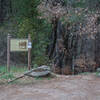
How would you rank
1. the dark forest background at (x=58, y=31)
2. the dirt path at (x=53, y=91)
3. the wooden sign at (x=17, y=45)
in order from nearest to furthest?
the dirt path at (x=53, y=91) < the wooden sign at (x=17, y=45) < the dark forest background at (x=58, y=31)

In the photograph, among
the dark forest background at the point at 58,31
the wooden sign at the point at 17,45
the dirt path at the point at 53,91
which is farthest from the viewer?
the dark forest background at the point at 58,31

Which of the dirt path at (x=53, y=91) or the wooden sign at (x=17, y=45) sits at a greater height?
the wooden sign at (x=17, y=45)

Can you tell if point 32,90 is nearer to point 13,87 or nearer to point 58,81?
point 13,87

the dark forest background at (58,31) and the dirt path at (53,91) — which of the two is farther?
the dark forest background at (58,31)

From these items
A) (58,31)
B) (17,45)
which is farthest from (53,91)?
(58,31)

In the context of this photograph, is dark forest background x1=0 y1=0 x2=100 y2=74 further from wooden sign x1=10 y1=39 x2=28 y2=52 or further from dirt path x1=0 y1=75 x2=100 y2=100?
dirt path x1=0 y1=75 x2=100 y2=100

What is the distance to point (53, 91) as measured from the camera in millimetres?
6078

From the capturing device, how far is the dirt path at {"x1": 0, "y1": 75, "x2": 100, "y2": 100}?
5.53 meters

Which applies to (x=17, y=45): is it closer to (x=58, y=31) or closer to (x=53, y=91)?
(x=53, y=91)

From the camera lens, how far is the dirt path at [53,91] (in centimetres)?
553

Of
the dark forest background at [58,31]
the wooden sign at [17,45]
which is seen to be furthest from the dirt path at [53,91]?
the dark forest background at [58,31]

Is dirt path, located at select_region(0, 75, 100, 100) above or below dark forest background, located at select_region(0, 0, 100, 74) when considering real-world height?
below

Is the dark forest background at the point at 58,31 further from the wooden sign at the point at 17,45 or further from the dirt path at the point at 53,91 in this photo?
the dirt path at the point at 53,91

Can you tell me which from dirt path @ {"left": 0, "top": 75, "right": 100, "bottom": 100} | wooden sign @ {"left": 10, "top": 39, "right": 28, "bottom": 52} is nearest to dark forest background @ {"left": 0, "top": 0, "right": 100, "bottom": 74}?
wooden sign @ {"left": 10, "top": 39, "right": 28, "bottom": 52}
